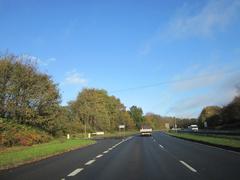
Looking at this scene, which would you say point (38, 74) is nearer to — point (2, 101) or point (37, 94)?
point (37, 94)

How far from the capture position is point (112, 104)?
432 feet

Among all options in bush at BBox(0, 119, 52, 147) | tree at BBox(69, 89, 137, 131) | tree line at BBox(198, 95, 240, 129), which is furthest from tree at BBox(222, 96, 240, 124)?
bush at BBox(0, 119, 52, 147)

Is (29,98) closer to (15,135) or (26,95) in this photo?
(26,95)

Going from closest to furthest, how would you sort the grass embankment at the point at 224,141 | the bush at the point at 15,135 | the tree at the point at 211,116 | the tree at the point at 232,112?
the grass embankment at the point at 224,141
the bush at the point at 15,135
the tree at the point at 232,112
the tree at the point at 211,116

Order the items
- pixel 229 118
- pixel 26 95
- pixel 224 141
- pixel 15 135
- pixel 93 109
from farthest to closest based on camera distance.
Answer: pixel 93 109
pixel 229 118
pixel 26 95
pixel 15 135
pixel 224 141

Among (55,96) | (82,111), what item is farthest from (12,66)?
(82,111)

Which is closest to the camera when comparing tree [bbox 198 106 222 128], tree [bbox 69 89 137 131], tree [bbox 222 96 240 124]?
tree [bbox 222 96 240 124]

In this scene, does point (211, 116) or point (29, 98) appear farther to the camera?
point (211, 116)

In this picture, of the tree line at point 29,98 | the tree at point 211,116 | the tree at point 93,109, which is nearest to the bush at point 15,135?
the tree line at point 29,98

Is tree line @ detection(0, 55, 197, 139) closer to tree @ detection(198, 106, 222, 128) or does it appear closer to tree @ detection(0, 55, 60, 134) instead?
tree @ detection(0, 55, 60, 134)

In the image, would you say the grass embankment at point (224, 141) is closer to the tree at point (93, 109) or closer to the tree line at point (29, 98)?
the tree line at point (29, 98)

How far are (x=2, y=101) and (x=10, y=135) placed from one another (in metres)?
9.29

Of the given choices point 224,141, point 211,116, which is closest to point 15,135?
point 224,141

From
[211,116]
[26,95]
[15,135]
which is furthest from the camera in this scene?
[211,116]
